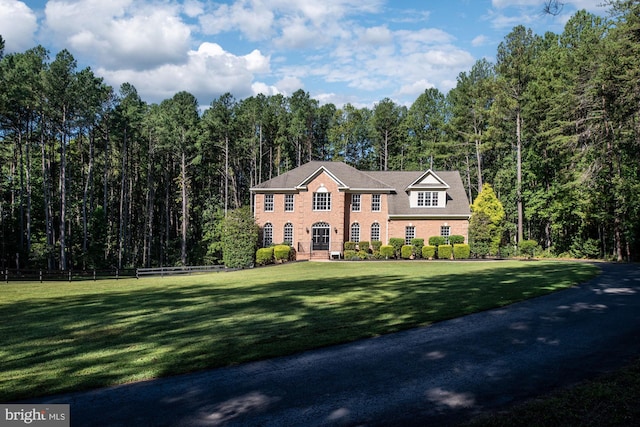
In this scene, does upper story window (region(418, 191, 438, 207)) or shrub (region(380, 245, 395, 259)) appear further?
upper story window (region(418, 191, 438, 207))

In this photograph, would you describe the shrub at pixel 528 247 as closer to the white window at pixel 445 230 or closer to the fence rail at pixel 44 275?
the white window at pixel 445 230

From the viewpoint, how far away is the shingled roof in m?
39.6

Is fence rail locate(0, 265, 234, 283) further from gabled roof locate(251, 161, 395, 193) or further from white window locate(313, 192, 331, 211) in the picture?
white window locate(313, 192, 331, 211)

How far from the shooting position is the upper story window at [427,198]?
4038 cm

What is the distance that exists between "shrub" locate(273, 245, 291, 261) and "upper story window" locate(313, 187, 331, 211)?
495 centimetres

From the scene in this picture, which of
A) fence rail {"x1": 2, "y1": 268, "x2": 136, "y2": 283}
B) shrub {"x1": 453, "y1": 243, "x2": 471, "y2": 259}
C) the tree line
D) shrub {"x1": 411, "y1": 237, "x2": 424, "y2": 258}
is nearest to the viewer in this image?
fence rail {"x1": 2, "y1": 268, "x2": 136, "y2": 283}

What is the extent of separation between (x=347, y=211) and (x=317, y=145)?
104ft

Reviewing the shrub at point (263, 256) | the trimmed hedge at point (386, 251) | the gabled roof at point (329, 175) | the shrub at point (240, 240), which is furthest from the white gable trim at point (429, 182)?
the shrub at point (240, 240)

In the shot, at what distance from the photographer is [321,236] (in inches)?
1558

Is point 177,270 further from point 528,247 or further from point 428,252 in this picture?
point 528,247

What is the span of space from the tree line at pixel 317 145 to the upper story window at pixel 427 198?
26.1 feet

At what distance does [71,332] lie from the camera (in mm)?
12172

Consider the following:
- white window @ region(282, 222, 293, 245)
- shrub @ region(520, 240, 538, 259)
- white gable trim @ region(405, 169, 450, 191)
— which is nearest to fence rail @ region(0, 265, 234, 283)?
white window @ region(282, 222, 293, 245)

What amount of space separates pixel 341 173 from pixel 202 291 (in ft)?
79.1
